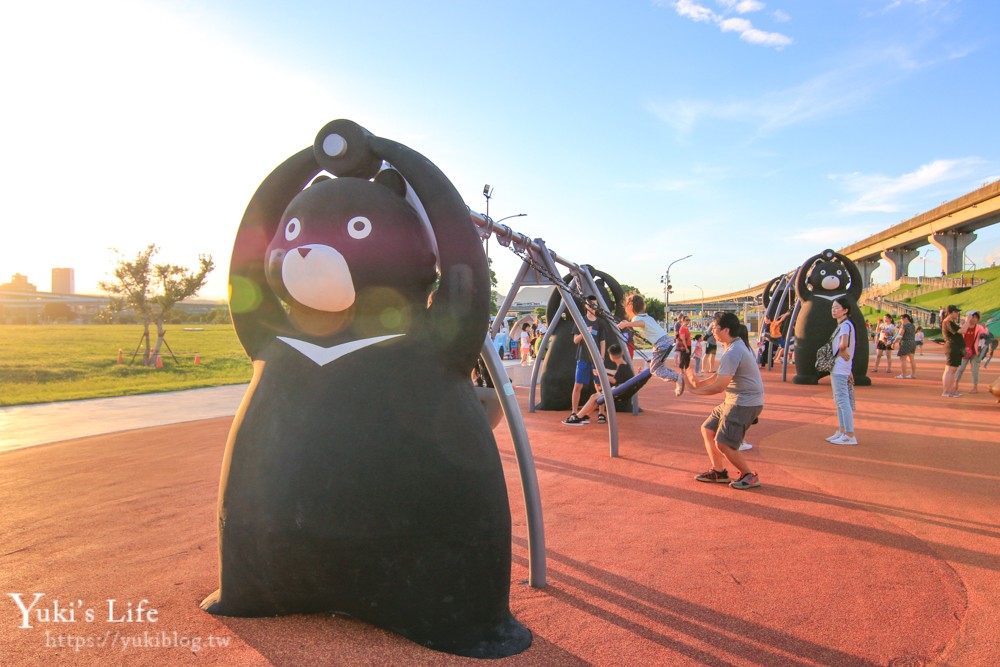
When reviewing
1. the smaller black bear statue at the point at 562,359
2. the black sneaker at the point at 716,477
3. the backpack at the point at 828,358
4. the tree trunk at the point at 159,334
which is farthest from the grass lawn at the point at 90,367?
the backpack at the point at 828,358

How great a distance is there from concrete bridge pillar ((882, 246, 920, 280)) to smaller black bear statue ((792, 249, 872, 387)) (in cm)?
5522

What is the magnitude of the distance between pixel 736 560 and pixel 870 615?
89 cm

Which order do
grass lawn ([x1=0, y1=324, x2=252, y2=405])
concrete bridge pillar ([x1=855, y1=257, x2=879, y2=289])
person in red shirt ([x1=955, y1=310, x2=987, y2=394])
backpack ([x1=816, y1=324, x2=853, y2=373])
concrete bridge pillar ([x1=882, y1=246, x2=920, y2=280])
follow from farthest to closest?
concrete bridge pillar ([x1=855, y1=257, x2=879, y2=289])
concrete bridge pillar ([x1=882, y1=246, x2=920, y2=280])
grass lawn ([x1=0, y1=324, x2=252, y2=405])
person in red shirt ([x1=955, y1=310, x2=987, y2=394])
backpack ([x1=816, y1=324, x2=853, y2=373])

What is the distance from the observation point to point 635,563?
4.04 m

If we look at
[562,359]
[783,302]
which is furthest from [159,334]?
[783,302]

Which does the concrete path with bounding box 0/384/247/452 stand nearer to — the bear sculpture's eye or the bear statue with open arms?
the bear statue with open arms

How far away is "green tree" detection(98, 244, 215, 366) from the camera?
18.4 meters

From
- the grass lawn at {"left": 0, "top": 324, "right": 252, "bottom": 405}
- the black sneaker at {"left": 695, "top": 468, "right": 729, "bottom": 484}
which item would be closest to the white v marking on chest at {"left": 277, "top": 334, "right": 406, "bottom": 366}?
the black sneaker at {"left": 695, "top": 468, "right": 729, "bottom": 484}

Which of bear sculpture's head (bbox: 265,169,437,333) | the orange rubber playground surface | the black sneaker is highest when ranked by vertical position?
bear sculpture's head (bbox: 265,169,437,333)

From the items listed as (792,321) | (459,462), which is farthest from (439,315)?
(792,321)

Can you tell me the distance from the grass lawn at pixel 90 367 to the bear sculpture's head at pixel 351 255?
1316 cm

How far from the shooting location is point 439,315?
3105 mm

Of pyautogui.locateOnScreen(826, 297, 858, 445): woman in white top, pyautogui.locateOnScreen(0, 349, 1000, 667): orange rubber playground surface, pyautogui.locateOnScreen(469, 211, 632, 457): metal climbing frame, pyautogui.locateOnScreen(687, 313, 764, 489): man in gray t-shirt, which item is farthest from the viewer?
pyautogui.locateOnScreen(826, 297, 858, 445): woman in white top

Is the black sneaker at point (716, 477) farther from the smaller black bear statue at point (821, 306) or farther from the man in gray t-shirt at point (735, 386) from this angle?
Result: the smaller black bear statue at point (821, 306)
